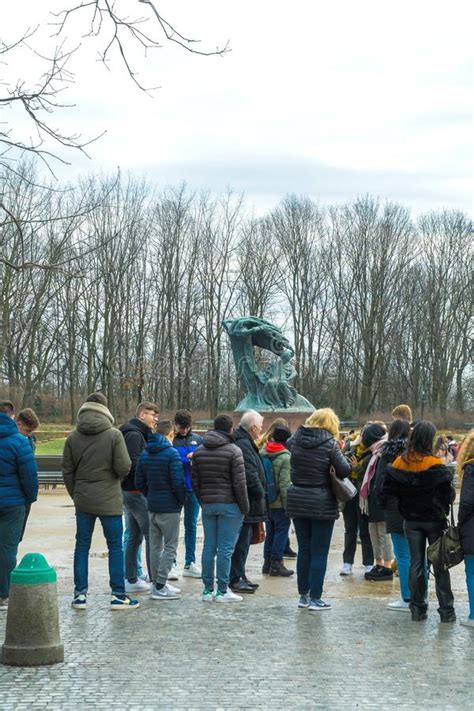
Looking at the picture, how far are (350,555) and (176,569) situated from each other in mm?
2029

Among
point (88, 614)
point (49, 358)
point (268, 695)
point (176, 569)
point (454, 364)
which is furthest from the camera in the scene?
point (454, 364)

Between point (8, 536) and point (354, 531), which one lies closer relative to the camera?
point (8, 536)

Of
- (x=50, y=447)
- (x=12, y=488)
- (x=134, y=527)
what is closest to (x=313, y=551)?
(x=134, y=527)

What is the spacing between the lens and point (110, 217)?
189 ft

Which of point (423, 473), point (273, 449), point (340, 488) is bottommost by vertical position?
point (340, 488)

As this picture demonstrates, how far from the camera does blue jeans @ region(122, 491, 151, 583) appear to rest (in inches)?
417

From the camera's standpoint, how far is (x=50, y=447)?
37.4 meters

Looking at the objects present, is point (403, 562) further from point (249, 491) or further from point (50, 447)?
point (50, 447)

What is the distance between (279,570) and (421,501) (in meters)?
2.87

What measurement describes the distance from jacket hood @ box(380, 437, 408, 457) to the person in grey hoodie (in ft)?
9.31

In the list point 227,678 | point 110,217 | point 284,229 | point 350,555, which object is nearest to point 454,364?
point 284,229

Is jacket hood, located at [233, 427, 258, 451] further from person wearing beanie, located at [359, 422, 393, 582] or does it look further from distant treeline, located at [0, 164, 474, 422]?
distant treeline, located at [0, 164, 474, 422]

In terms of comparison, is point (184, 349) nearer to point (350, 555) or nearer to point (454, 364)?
point (454, 364)

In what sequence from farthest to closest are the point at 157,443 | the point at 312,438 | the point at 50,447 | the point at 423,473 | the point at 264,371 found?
the point at 50,447 → the point at 264,371 → the point at 157,443 → the point at 312,438 → the point at 423,473
